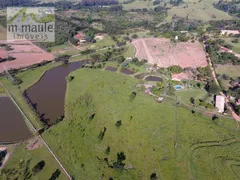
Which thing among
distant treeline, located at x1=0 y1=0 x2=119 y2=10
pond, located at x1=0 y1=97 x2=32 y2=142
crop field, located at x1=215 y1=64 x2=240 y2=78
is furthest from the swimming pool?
distant treeline, located at x1=0 y1=0 x2=119 y2=10

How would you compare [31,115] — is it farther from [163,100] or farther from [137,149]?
[163,100]

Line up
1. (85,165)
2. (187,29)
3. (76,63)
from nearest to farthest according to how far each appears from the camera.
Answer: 1. (85,165)
2. (76,63)
3. (187,29)

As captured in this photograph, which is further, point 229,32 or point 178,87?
point 229,32

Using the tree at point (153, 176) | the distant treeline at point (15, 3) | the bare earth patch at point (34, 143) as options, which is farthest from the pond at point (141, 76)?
the distant treeline at point (15, 3)

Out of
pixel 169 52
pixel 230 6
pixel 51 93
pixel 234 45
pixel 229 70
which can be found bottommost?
pixel 51 93

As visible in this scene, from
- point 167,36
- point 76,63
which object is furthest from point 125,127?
point 167,36

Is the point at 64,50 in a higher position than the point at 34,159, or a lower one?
higher

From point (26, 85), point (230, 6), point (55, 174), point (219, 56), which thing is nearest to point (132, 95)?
point (55, 174)

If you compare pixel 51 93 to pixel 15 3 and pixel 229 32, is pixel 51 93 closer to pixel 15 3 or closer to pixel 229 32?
pixel 229 32
